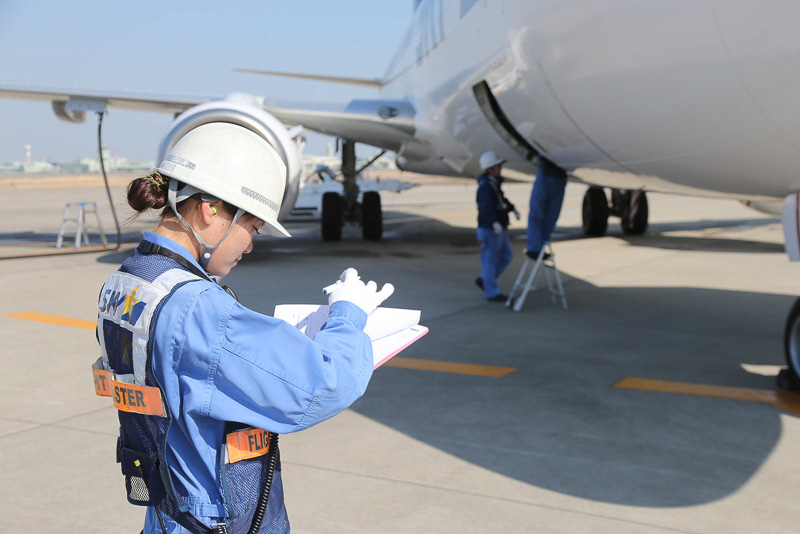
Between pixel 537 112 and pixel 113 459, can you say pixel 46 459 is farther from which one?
pixel 537 112

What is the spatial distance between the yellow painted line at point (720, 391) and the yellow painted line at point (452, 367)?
0.77 meters

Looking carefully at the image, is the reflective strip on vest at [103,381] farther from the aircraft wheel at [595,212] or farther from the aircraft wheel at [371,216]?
the aircraft wheel at [595,212]

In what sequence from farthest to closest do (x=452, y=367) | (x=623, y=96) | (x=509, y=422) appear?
(x=452, y=367), (x=623, y=96), (x=509, y=422)

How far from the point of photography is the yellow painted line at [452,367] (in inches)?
198

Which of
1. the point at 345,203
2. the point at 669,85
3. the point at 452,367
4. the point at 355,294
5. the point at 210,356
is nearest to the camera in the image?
the point at 210,356

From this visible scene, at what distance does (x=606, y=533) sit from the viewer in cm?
283

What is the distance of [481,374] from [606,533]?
7.13 ft

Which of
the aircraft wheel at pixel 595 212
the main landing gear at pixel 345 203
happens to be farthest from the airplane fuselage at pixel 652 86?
the aircraft wheel at pixel 595 212

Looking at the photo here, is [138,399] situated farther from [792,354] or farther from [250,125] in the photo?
[250,125]

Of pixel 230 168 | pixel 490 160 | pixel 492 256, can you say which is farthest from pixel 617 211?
pixel 230 168

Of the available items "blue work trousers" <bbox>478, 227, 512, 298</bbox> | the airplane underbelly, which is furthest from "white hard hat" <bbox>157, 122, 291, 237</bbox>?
"blue work trousers" <bbox>478, 227, 512, 298</bbox>

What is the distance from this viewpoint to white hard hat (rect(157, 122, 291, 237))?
1.58m

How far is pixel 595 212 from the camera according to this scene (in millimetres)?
14359

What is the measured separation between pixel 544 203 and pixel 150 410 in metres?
6.52
